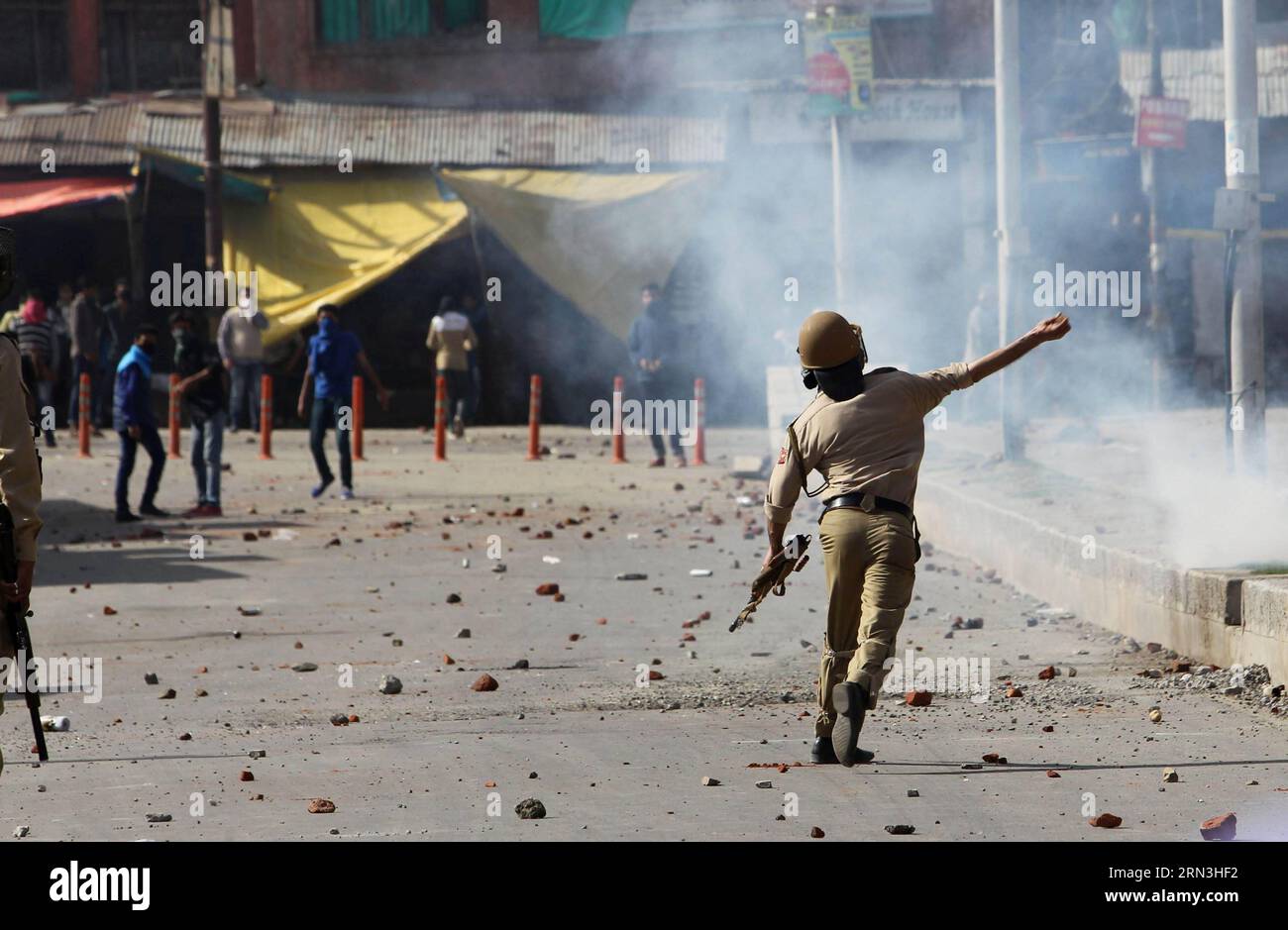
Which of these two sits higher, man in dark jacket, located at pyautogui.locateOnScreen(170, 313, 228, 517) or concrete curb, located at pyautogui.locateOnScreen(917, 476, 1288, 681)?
man in dark jacket, located at pyautogui.locateOnScreen(170, 313, 228, 517)

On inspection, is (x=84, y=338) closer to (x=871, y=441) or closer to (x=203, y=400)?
(x=203, y=400)

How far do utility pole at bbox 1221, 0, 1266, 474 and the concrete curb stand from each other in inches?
49.1

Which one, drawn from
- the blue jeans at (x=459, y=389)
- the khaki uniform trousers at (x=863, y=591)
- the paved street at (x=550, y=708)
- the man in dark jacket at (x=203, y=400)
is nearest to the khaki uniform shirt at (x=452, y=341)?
the blue jeans at (x=459, y=389)

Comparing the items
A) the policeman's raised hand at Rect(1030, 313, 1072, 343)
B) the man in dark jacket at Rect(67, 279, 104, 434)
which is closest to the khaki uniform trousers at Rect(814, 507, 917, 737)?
the policeman's raised hand at Rect(1030, 313, 1072, 343)

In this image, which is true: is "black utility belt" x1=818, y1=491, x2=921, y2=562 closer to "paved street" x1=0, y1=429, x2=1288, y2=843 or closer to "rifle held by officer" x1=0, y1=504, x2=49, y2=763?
"paved street" x1=0, y1=429, x2=1288, y2=843

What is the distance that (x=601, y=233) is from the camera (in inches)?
945

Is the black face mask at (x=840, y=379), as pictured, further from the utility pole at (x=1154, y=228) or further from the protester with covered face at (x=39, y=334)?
the utility pole at (x=1154, y=228)

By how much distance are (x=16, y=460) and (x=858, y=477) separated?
290cm

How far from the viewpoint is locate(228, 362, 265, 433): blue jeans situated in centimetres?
2233

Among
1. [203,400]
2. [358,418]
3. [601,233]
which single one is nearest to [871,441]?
[203,400]

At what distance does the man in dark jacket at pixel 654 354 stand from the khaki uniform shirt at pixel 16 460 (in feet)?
45.1

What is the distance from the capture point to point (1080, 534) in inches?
413

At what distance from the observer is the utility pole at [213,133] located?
75.7 ft
